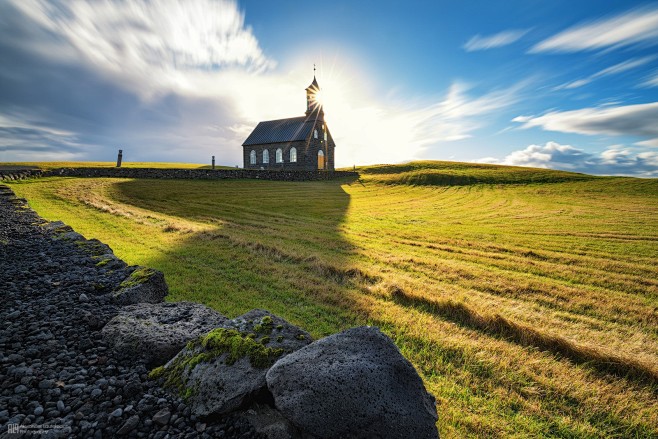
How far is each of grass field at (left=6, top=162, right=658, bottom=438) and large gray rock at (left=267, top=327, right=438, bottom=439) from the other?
4.15 ft

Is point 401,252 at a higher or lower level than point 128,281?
lower

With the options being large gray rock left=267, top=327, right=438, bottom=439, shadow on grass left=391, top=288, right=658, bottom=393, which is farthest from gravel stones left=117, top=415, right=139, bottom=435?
shadow on grass left=391, top=288, right=658, bottom=393

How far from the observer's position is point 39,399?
105 inches

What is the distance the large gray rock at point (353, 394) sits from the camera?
7.59 ft

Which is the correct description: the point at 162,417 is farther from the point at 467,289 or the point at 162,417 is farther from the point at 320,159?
the point at 320,159

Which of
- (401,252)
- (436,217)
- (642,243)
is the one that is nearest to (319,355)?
(401,252)

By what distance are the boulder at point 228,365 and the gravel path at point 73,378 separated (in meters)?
0.12

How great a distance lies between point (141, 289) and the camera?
4.89 meters

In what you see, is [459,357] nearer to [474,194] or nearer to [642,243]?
[642,243]

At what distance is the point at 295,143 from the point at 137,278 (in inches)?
1964

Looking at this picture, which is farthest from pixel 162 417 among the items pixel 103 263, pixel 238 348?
pixel 103 263

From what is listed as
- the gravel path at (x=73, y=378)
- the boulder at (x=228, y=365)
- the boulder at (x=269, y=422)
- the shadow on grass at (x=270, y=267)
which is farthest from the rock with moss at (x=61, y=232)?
the boulder at (x=269, y=422)

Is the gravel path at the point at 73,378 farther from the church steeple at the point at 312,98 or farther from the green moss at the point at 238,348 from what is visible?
the church steeple at the point at 312,98

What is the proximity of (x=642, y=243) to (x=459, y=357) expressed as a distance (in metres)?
14.6
